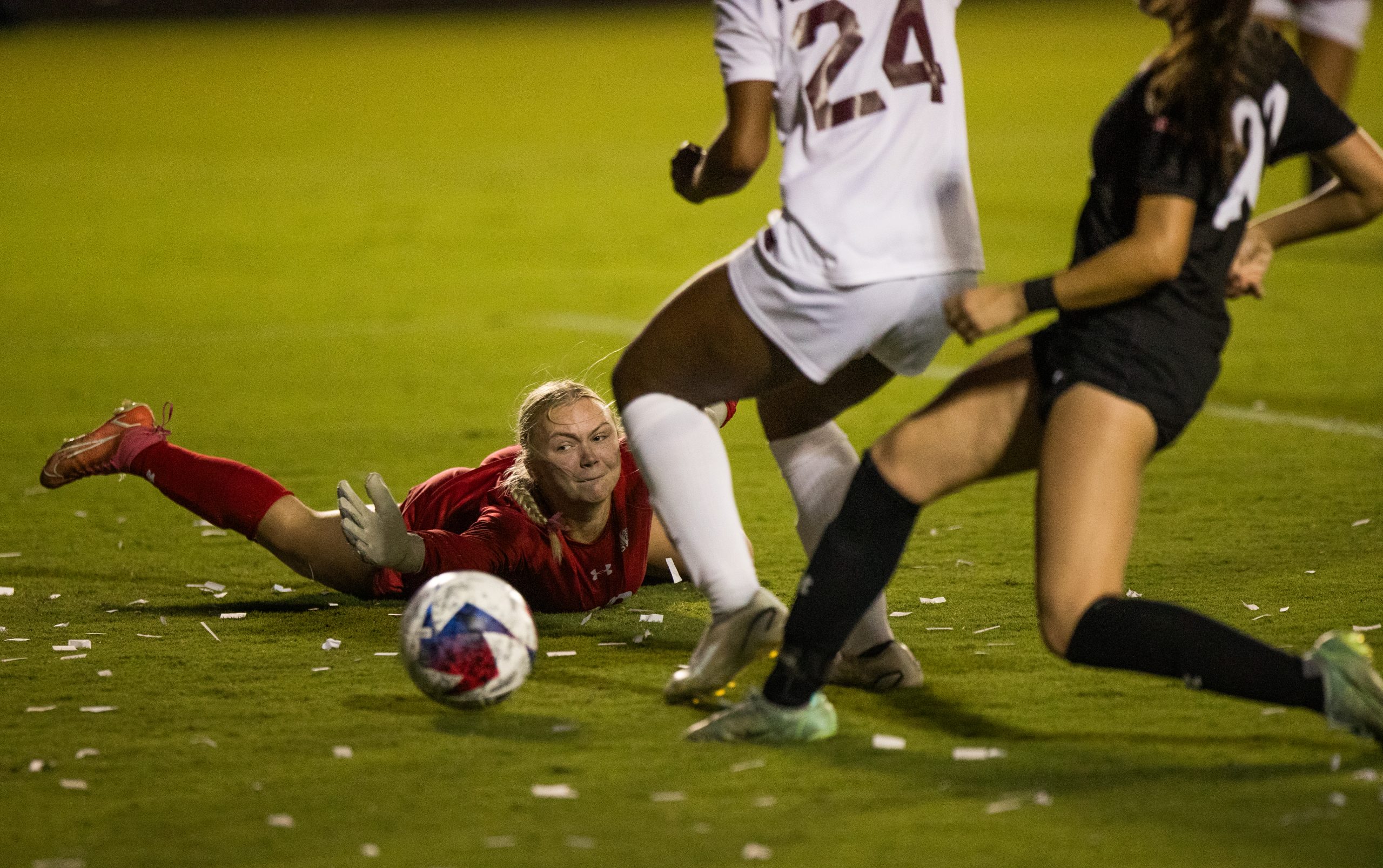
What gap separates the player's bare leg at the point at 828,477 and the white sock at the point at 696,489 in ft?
0.94

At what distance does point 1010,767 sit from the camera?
11.2 ft

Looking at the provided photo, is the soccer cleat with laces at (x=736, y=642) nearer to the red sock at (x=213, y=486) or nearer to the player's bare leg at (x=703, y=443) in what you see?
the player's bare leg at (x=703, y=443)

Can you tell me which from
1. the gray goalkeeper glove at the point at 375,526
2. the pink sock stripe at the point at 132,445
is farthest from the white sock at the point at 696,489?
the pink sock stripe at the point at 132,445

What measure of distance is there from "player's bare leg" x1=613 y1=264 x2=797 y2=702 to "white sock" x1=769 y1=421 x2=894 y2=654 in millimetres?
292

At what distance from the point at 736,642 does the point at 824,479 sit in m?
0.49

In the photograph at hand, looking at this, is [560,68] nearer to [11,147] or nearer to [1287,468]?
[11,147]

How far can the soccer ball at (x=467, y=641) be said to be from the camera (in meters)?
3.77

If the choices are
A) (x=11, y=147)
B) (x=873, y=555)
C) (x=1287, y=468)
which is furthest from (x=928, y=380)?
(x=11, y=147)

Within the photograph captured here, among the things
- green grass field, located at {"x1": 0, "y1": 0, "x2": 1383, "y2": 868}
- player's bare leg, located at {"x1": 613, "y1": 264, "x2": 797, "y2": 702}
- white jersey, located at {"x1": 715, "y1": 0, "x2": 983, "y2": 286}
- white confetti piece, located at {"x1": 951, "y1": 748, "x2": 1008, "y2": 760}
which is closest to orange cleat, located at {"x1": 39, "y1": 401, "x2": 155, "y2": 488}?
green grass field, located at {"x1": 0, "y1": 0, "x2": 1383, "y2": 868}

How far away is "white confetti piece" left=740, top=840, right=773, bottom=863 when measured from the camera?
2.98 metres

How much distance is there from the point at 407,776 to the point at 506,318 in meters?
7.14

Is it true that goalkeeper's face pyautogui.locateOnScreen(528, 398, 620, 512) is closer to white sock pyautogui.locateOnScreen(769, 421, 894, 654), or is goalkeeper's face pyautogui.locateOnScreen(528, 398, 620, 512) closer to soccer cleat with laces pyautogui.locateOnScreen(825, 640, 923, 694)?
white sock pyautogui.locateOnScreen(769, 421, 894, 654)

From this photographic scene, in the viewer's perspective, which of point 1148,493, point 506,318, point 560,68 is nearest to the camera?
point 1148,493

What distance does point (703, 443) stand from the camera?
12.2ft
